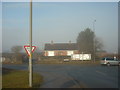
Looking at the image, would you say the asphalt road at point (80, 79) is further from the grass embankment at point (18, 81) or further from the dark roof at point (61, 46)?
the dark roof at point (61, 46)

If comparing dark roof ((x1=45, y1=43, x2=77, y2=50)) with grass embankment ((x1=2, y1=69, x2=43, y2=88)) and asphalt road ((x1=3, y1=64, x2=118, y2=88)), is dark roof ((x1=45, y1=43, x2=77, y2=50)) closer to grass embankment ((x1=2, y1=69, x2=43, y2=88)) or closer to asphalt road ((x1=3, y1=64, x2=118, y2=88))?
asphalt road ((x1=3, y1=64, x2=118, y2=88))

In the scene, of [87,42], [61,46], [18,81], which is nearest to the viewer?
[18,81]

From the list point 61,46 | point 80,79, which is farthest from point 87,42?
point 80,79

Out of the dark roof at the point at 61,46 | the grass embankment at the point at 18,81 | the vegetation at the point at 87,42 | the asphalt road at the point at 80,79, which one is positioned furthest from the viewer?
the dark roof at the point at 61,46

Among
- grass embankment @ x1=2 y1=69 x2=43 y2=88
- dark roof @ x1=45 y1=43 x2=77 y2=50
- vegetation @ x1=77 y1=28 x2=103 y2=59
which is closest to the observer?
grass embankment @ x1=2 y1=69 x2=43 y2=88

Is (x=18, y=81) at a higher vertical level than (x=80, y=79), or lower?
higher

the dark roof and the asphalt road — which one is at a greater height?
the dark roof

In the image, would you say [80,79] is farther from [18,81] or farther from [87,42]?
[87,42]

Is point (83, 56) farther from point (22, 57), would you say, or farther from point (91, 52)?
point (22, 57)

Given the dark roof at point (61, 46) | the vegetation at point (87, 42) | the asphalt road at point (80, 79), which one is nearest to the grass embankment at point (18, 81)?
the asphalt road at point (80, 79)

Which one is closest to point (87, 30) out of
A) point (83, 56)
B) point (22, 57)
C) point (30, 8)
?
point (83, 56)

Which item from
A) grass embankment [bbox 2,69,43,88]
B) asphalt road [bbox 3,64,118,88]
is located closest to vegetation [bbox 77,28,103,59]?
asphalt road [bbox 3,64,118,88]

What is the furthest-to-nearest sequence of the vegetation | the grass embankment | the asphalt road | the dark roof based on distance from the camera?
the dark roof
the vegetation
the asphalt road
the grass embankment

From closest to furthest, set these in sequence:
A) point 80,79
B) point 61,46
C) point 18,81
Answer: point 18,81 → point 80,79 → point 61,46
